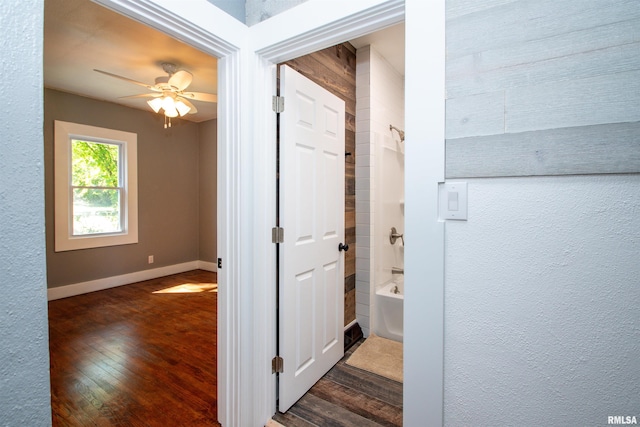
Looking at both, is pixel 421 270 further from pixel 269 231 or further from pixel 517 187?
pixel 269 231

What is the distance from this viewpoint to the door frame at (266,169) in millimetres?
1097

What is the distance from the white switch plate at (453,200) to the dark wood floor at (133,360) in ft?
5.55

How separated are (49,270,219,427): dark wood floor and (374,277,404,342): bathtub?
1.43 m

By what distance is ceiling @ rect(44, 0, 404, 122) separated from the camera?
90.1 inches

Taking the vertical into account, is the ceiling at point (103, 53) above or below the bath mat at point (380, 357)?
above

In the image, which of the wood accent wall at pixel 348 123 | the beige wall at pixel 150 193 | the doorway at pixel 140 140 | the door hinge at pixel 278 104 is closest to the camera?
the door hinge at pixel 278 104

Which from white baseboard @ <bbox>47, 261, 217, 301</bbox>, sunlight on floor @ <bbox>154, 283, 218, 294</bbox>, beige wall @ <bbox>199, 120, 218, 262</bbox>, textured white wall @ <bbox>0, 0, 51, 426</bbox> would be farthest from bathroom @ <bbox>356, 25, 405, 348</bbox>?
white baseboard @ <bbox>47, 261, 217, 301</bbox>

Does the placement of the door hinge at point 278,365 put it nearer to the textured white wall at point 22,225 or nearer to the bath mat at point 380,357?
the bath mat at point 380,357

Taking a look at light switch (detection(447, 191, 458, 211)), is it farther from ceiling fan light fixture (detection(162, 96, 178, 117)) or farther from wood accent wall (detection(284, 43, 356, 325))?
ceiling fan light fixture (detection(162, 96, 178, 117))

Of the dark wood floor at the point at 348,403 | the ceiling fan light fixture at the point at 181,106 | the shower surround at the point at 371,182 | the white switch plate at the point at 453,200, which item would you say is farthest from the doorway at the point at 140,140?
the white switch plate at the point at 453,200

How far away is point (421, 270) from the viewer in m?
1.12

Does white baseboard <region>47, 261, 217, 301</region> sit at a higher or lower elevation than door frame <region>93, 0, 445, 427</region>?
lower

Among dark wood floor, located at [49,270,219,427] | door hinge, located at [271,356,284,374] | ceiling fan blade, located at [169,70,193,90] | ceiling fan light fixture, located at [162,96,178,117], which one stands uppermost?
ceiling fan blade, located at [169,70,193,90]

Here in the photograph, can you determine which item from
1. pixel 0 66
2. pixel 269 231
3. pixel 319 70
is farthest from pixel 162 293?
pixel 0 66
